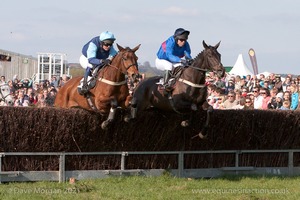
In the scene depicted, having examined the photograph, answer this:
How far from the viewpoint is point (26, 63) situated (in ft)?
104

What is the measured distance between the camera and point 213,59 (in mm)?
11938

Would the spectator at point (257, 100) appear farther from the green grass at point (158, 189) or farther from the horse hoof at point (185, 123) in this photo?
the horse hoof at point (185, 123)

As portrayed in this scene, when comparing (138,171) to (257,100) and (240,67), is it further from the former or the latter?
(240,67)

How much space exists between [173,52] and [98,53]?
1.46 metres

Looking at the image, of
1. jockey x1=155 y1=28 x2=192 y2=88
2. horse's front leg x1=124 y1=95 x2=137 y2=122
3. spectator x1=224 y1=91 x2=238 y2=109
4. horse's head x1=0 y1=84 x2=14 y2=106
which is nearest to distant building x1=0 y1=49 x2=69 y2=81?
horse's head x1=0 y1=84 x2=14 y2=106

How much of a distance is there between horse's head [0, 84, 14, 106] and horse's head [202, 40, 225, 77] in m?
9.07

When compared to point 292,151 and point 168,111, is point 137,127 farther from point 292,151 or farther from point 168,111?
point 292,151

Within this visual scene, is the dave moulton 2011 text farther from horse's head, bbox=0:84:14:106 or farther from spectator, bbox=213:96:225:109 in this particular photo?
horse's head, bbox=0:84:14:106

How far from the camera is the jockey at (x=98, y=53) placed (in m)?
12.4

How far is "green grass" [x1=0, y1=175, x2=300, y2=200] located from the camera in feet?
32.7

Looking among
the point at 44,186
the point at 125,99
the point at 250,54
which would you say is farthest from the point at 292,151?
the point at 250,54

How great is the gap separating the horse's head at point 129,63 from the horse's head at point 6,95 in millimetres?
8610

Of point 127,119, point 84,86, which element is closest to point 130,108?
point 127,119

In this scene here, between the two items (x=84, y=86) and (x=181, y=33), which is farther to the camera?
(x=181, y=33)
